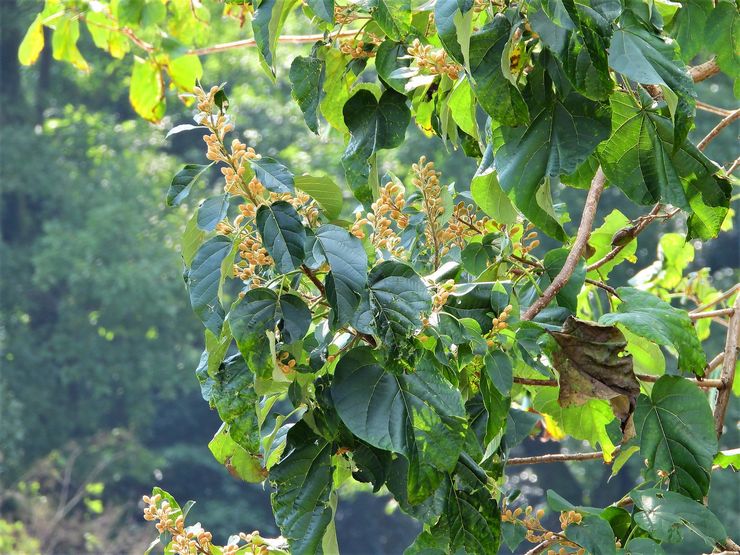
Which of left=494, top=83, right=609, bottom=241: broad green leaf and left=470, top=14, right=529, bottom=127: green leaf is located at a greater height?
left=470, top=14, right=529, bottom=127: green leaf

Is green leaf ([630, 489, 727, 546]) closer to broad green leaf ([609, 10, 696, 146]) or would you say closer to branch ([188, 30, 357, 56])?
broad green leaf ([609, 10, 696, 146])

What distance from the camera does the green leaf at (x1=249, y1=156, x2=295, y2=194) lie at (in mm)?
722

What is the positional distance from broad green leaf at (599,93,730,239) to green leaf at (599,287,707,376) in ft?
0.29

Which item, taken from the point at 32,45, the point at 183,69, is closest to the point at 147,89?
the point at 183,69

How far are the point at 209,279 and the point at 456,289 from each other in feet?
0.73

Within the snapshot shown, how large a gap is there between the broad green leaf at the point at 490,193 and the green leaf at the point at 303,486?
263 millimetres

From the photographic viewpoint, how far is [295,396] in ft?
2.61

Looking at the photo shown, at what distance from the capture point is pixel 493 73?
2.66 ft

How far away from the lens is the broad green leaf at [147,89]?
1.88 m

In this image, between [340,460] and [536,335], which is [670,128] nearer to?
[536,335]

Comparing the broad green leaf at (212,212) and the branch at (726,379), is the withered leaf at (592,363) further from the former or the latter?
the broad green leaf at (212,212)

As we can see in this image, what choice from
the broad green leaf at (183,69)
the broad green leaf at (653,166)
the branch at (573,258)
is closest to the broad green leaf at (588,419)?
the branch at (573,258)

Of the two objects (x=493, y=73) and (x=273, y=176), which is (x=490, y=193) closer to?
(x=493, y=73)

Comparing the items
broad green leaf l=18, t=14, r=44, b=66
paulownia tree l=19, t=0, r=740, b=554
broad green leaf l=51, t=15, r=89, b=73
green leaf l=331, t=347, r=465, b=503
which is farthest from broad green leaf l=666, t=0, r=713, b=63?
broad green leaf l=18, t=14, r=44, b=66
